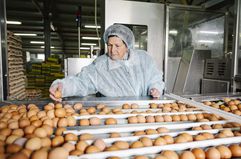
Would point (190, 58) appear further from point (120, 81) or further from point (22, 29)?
point (22, 29)

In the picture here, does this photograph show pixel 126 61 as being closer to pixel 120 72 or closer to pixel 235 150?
pixel 120 72

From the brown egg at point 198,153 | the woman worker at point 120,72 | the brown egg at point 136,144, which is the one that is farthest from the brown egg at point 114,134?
the woman worker at point 120,72

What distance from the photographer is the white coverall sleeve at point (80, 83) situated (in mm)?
1758

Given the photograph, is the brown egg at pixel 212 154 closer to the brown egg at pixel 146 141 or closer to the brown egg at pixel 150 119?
the brown egg at pixel 146 141

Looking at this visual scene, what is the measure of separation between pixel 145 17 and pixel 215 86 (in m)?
1.50

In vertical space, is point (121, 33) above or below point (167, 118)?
above

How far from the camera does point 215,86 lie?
292cm

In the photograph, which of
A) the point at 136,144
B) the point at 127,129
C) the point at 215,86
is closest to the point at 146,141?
the point at 136,144

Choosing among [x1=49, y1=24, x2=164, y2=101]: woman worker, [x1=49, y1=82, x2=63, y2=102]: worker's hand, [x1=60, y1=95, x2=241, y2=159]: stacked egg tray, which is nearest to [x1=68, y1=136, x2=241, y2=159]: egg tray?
[x1=60, y1=95, x2=241, y2=159]: stacked egg tray

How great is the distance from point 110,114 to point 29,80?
5595 millimetres

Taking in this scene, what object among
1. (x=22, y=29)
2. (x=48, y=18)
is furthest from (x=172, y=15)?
(x=22, y=29)

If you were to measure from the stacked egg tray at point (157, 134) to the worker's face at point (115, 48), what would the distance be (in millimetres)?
754

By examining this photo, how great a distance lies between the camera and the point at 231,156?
83cm

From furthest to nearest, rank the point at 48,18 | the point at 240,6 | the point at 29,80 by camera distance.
Result: the point at 48,18 < the point at 29,80 < the point at 240,6
